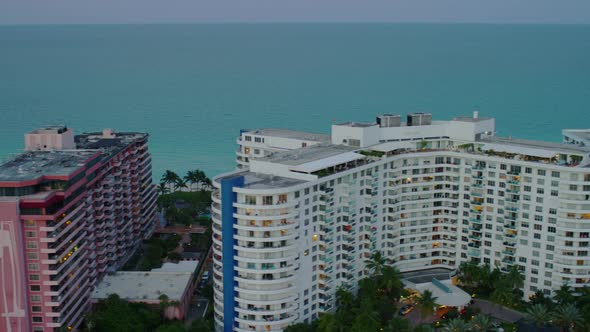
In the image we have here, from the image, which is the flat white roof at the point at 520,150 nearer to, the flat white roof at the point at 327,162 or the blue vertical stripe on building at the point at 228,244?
the flat white roof at the point at 327,162

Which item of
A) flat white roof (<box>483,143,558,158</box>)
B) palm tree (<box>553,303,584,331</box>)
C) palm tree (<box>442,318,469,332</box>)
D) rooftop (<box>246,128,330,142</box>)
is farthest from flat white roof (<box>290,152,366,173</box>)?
palm tree (<box>553,303,584,331</box>)

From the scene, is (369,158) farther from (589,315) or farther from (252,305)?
(589,315)

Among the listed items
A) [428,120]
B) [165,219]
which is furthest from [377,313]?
[165,219]

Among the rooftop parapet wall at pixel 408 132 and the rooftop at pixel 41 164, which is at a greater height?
the rooftop parapet wall at pixel 408 132

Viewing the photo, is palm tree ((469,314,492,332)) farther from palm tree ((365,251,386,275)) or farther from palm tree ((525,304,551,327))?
palm tree ((365,251,386,275))

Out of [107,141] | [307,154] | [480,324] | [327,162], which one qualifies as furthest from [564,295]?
[107,141]

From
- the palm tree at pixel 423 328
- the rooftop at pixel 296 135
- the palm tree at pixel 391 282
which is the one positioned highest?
the rooftop at pixel 296 135

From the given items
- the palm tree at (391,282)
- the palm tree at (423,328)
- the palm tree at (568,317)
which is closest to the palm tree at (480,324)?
the palm tree at (423,328)

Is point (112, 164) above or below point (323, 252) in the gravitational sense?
above
